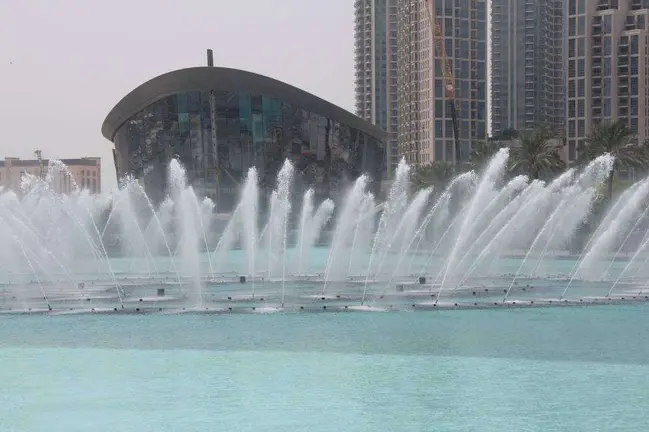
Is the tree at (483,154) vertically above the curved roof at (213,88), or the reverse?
the curved roof at (213,88)

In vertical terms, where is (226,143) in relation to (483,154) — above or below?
above

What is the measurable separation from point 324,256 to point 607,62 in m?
111

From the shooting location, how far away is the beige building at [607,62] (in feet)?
609

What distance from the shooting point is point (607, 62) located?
615 feet

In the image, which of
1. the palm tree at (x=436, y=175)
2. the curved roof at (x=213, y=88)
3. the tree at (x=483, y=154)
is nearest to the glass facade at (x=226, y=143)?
the curved roof at (x=213, y=88)

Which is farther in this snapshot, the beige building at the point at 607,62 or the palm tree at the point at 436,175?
the beige building at the point at 607,62

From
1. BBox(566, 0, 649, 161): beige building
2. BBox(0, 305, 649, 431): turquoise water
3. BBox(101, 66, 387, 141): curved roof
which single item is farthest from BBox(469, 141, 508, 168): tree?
BBox(566, 0, 649, 161): beige building

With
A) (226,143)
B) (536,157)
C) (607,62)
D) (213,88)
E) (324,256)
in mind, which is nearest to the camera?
(324,256)

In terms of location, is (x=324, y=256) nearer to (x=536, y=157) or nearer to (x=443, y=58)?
(x=536, y=157)

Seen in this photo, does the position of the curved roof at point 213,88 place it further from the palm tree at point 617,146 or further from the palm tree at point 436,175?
the palm tree at point 617,146

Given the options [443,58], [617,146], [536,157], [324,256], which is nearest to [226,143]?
[324,256]

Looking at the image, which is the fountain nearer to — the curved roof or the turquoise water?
the turquoise water

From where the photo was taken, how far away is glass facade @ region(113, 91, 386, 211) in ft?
414

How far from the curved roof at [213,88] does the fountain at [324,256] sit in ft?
27.7
